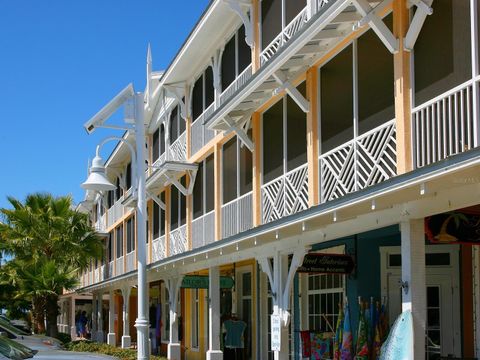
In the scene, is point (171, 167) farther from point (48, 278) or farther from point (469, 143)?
point (469, 143)

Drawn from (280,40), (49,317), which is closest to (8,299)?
(49,317)

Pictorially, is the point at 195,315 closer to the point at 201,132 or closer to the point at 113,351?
the point at 113,351

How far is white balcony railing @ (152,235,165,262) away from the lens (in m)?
25.2

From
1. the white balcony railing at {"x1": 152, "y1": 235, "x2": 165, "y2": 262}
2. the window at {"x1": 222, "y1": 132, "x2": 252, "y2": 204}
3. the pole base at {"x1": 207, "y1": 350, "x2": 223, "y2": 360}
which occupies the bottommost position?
the pole base at {"x1": 207, "y1": 350, "x2": 223, "y2": 360}

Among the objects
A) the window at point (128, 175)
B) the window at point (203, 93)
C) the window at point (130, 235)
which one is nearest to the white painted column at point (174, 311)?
the window at point (203, 93)

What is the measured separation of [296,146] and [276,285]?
102 inches

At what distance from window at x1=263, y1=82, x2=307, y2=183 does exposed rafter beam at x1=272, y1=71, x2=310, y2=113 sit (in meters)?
0.58

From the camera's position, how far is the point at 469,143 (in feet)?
28.1

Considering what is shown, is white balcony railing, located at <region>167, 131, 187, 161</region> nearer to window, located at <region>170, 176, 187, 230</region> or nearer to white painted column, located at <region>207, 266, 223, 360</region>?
window, located at <region>170, 176, 187, 230</region>

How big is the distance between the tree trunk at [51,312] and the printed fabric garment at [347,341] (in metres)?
20.7

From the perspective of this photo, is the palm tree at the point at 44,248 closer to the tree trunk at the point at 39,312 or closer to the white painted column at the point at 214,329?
the tree trunk at the point at 39,312

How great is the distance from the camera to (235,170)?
59.8 feet

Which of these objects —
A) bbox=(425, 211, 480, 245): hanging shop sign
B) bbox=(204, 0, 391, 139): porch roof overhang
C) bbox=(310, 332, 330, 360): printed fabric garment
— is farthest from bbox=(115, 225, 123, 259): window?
bbox=(425, 211, 480, 245): hanging shop sign

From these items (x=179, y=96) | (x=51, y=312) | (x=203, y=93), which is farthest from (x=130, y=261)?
(x=203, y=93)
